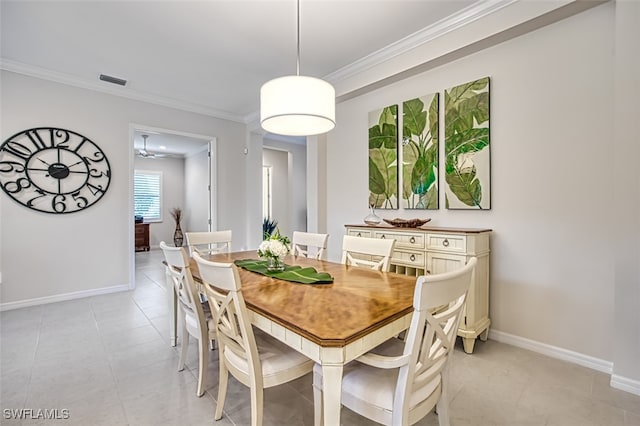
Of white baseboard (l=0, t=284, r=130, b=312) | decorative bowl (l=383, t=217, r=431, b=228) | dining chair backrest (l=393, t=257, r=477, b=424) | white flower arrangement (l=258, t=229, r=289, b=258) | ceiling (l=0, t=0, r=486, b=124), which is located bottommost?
white baseboard (l=0, t=284, r=130, b=312)

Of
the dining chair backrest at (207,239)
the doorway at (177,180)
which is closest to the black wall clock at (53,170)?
the dining chair backrest at (207,239)

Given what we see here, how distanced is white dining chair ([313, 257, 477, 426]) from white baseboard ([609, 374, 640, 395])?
137 centimetres

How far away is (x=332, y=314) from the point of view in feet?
3.86

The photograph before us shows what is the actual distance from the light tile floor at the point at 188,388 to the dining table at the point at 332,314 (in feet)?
2.32

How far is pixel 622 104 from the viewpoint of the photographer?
179 centimetres

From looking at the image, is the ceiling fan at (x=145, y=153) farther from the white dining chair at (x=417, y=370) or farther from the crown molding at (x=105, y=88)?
the white dining chair at (x=417, y=370)

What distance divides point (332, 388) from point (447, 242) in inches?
67.3

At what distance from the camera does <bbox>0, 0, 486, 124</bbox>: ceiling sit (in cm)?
232

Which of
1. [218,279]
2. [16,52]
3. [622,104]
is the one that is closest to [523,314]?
[622,104]

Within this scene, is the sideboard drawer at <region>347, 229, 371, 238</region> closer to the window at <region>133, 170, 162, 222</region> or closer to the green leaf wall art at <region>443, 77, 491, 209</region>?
the green leaf wall art at <region>443, 77, 491, 209</region>

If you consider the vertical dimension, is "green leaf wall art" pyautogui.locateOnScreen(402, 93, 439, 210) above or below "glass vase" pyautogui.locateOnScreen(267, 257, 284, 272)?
above

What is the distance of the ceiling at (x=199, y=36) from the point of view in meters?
2.32

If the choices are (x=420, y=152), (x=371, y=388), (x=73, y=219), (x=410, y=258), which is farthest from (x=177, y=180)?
(x=371, y=388)

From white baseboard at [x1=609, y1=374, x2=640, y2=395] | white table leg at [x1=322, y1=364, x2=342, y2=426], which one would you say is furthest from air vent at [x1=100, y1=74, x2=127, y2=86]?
white baseboard at [x1=609, y1=374, x2=640, y2=395]
